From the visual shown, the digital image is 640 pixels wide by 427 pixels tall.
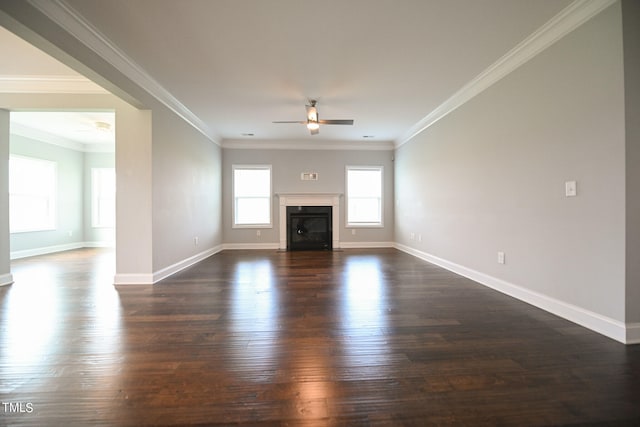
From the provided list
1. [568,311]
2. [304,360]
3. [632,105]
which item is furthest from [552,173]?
[304,360]

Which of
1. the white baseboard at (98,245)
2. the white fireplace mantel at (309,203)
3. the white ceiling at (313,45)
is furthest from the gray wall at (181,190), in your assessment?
the white baseboard at (98,245)

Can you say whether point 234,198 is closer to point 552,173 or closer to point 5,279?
point 5,279

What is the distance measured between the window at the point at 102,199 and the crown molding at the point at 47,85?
3901 millimetres

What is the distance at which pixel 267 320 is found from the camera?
2146 mm

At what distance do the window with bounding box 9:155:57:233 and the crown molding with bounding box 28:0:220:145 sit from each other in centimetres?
428

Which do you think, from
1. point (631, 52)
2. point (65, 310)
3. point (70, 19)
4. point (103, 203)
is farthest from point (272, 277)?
point (103, 203)

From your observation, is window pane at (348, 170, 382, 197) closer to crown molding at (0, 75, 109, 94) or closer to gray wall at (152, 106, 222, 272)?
gray wall at (152, 106, 222, 272)

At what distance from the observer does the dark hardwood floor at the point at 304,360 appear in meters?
1.18

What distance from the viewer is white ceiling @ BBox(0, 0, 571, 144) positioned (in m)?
1.96

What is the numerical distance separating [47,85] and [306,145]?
4.22 metres

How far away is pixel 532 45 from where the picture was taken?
2332 millimetres

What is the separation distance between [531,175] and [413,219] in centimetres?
275

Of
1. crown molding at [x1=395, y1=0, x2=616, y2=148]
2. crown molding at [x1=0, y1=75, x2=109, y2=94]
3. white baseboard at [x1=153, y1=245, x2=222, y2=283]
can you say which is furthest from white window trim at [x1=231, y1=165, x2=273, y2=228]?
crown molding at [x1=395, y1=0, x2=616, y2=148]

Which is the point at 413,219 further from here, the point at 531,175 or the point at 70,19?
the point at 70,19
